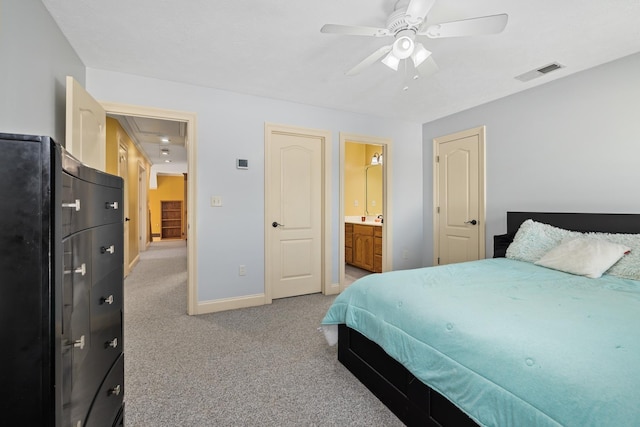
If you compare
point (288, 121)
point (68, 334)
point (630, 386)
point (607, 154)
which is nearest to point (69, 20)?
point (288, 121)

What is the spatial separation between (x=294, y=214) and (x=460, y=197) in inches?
87.7

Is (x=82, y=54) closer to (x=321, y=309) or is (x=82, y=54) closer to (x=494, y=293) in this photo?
(x=321, y=309)

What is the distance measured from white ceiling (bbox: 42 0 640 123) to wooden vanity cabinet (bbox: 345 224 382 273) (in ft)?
7.10

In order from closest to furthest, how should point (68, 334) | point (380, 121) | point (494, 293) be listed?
point (68, 334)
point (494, 293)
point (380, 121)

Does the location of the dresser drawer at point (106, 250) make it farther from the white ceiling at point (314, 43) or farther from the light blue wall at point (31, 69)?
the white ceiling at point (314, 43)

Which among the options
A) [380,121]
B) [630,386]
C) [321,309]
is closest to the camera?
[630,386]

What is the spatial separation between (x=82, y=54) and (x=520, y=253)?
164 inches

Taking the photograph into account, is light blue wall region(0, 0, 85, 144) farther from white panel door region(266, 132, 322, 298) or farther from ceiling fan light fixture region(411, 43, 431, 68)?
ceiling fan light fixture region(411, 43, 431, 68)

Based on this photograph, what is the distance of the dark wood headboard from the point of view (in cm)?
245

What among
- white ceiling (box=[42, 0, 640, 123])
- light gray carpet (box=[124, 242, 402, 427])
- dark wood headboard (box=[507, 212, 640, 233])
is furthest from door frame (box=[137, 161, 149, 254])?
dark wood headboard (box=[507, 212, 640, 233])

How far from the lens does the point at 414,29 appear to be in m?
1.79

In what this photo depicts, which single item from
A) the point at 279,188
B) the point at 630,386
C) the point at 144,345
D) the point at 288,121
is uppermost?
the point at 288,121

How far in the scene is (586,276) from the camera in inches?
84.7

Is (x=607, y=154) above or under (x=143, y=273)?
above
